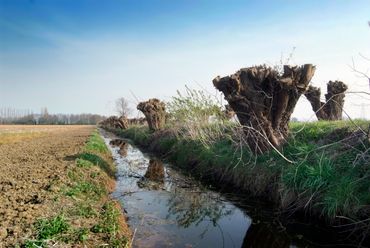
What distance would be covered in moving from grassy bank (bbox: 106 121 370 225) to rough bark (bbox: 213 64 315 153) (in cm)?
57

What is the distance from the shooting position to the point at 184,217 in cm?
959

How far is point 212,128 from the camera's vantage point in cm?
1703

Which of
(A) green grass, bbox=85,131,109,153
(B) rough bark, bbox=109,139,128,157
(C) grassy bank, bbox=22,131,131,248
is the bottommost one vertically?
(B) rough bark, bbox=109,139,128,157

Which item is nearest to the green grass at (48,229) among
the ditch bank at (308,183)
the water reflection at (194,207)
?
the water reflection at (194,207)

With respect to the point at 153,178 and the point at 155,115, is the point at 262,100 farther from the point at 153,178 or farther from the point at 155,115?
the point at 155,115

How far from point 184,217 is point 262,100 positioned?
469 centimetres

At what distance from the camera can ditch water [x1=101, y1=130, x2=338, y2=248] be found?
25.8ft

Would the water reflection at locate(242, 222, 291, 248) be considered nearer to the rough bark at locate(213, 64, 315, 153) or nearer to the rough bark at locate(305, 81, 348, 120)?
the rough bark at locate(213, 64, 315, 153)

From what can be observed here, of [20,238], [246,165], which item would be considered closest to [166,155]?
[246,165]

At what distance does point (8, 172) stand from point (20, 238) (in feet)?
24.5

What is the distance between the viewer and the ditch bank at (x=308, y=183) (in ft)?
25.7

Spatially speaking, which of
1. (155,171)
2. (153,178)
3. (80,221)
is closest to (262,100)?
(153,178)

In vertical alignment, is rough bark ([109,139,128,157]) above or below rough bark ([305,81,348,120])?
below

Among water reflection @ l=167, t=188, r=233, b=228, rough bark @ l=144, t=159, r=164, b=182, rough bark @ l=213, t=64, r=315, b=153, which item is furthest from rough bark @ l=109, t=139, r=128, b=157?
rough bark @ l=213, t=64, r=315, b=153
